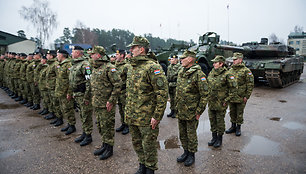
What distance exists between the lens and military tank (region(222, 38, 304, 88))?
31.8 feet

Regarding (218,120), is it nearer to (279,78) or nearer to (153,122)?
(153,122)

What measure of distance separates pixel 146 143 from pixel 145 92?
0.71m

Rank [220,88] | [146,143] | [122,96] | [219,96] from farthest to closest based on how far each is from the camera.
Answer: [122,96] → [220,88] → [219,96] → [146,143]

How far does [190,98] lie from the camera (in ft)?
10.4

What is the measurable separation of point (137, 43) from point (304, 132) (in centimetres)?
488

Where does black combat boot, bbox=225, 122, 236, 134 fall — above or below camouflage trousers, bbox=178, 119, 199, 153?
below

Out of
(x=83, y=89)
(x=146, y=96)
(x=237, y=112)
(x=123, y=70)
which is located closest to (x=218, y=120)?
(x=237, y=112)

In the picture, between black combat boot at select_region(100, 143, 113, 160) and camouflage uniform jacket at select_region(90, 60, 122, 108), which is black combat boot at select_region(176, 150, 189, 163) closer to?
black combat boot at select_region(100, 143, 113, 160)

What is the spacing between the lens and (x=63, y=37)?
45.6 metres

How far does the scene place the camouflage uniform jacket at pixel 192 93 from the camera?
3.05m

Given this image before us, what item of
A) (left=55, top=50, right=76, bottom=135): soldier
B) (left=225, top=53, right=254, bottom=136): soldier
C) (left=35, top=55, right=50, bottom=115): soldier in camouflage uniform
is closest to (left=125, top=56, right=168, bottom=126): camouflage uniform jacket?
(left=55, top=50, right=76, bottom=135): soldier

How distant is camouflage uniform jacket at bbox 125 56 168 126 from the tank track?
9.35 m

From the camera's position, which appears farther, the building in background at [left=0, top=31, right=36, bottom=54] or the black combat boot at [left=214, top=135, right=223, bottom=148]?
the building in background at [left=0, top=31, right=36, bottom=54]

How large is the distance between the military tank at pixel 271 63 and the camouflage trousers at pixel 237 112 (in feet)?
16.1
